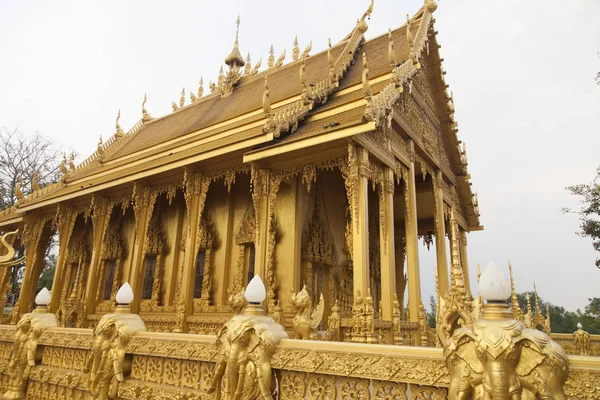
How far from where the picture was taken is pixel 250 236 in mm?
9344

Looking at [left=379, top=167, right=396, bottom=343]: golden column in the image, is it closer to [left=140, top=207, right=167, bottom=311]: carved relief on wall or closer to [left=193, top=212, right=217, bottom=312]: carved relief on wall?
[left=193, top=212, right=217, bottom=312]: carved relief on wall

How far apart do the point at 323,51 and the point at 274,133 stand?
6457 mm

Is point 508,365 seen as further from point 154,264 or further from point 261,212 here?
point 154,264

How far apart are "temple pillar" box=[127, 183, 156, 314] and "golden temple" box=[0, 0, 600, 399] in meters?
0.04

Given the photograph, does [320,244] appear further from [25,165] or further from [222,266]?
[25,165]

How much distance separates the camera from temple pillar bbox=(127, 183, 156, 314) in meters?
9.51

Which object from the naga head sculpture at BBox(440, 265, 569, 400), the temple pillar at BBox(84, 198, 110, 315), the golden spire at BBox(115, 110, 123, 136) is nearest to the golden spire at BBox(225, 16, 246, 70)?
the golden spire at BBox(115, 110, 123, 136)

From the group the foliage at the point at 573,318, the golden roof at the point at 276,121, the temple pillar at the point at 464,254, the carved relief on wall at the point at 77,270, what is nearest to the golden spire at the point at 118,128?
the golden roof at the point at 276,121

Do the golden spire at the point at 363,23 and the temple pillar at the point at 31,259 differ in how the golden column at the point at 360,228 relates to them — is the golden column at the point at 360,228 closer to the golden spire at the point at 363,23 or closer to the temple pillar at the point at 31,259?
the golden spire at the point at 363,23

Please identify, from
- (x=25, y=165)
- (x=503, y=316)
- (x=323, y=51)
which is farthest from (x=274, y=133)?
(x=25, y=165)

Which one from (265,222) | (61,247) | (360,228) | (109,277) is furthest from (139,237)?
(360,228)

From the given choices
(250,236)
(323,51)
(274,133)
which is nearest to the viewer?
(274,133)

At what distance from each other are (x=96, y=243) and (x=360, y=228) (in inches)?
302

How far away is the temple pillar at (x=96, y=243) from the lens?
10.7 meters
